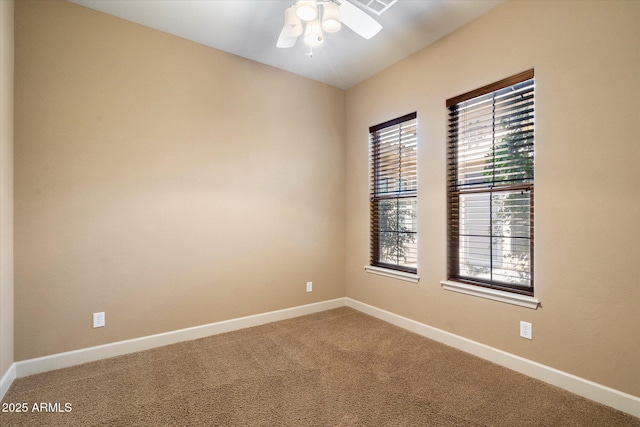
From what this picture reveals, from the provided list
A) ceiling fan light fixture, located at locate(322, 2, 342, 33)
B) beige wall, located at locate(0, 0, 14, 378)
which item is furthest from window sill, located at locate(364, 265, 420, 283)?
beige wall, located at locate(0, 0, 14, 378)

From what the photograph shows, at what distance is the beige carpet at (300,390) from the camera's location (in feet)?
5.99

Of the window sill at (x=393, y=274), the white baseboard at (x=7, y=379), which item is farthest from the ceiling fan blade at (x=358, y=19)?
the white baseboard at (x=7, y=379)

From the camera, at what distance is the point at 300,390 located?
2.13 meters

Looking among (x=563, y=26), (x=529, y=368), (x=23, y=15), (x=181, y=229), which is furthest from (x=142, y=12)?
(x=529, y=368)

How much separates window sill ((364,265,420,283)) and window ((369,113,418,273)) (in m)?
0.07

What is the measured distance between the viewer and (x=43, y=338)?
2377 mm

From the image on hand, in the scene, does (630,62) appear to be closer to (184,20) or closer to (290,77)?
(290,77)

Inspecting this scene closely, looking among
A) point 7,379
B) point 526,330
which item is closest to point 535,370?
point 526,330

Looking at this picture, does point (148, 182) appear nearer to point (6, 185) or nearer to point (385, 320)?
point (6, 185)

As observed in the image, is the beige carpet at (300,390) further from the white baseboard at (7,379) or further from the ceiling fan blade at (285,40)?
the ceiling fan blade at (285,40)

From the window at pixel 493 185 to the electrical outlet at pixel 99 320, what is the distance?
3048mm

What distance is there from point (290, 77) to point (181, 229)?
6.87ft

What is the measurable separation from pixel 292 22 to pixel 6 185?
2240 millimetres

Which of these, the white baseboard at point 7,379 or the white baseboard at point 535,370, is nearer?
the white baseboard at point 535,370
